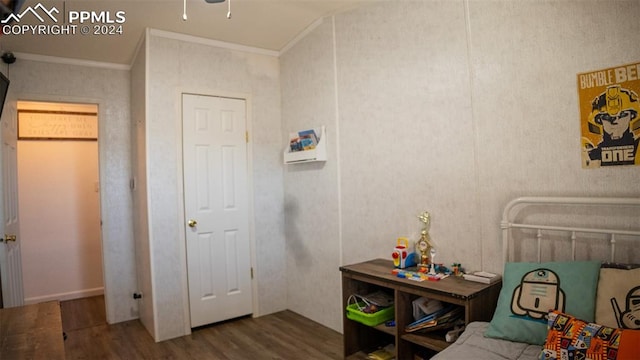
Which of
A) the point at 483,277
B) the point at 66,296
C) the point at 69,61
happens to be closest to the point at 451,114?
the point at 483,277

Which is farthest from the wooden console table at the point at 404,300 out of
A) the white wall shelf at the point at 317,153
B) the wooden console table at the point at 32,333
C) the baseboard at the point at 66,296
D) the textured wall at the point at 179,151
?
the baseboard at the point at 66,296

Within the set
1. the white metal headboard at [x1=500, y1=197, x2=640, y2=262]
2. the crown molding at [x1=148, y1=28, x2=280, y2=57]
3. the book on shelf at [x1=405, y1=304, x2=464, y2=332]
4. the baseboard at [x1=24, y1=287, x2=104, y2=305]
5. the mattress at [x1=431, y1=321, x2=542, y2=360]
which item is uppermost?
A: the crown molding at [x1=148, y1=28, x2=280, y2=57]

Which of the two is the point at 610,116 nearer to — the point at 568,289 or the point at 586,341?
the point at 568,289

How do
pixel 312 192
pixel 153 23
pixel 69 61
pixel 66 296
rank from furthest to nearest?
1. pixel 66 296
2. pixel 69 61
3. pixel 312 192
4. pixel 153 23

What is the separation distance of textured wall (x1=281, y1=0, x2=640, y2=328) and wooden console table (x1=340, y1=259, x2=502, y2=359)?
0.24m

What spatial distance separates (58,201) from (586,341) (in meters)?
5.10

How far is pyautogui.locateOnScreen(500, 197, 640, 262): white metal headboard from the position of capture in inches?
61.1

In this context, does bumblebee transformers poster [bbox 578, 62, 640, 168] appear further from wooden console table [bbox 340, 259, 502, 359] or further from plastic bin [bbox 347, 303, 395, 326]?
plastic bin [bbox 347, 303, 395, 326]

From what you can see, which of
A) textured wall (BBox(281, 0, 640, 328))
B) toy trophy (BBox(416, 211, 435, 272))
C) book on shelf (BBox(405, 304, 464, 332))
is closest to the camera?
textured wall (BBox(281, 0, 640, 328))

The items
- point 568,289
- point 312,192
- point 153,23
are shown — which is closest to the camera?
point 568,289

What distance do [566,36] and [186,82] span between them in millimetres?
2805

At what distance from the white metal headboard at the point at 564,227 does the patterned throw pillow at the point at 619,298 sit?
6.7 inches

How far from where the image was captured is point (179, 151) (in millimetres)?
3197

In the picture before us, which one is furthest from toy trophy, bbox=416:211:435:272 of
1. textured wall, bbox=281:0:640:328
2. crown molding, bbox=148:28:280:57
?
crown molding, bbox=148:28:280:57
